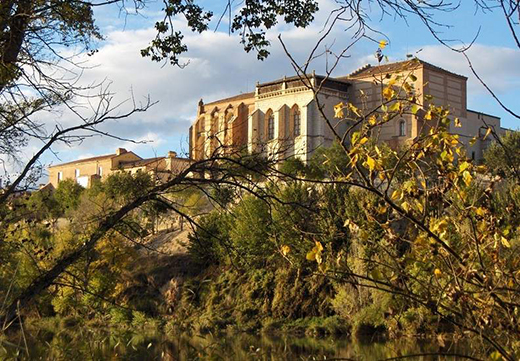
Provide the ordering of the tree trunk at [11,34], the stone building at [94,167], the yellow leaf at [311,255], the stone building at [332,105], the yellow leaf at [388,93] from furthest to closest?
the stone building at [94,167] → the stone building at [332,105] → the tree trunk at [11,34] → the yellow leaf at [388,93] → the yellow leaf at [311,255]

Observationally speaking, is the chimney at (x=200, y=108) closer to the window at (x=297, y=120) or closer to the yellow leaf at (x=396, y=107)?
the window at (x=297, y=120)

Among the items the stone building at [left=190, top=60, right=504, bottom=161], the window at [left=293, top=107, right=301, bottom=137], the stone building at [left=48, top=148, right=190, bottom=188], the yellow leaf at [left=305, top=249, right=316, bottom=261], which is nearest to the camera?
the yellow leaf at [left=305, top=249, right=316, bottom=261]

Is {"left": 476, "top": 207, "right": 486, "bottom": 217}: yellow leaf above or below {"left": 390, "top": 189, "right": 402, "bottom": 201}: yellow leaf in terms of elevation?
below

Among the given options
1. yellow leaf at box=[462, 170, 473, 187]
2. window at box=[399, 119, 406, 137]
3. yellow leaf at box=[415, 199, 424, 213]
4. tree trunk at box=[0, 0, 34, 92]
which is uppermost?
window at box=[399, 119, 406, 137]

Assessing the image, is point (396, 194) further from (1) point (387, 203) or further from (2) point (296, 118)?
(2) point (296, 118)

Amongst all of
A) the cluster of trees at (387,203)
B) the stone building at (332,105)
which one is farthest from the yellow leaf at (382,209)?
the stone building at (332,105)

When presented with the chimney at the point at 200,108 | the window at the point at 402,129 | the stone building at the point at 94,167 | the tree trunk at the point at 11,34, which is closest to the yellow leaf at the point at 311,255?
the tree trunk at the point at 11,34

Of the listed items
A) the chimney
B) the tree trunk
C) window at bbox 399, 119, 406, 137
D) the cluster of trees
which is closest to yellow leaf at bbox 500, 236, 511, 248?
the cluster of trees

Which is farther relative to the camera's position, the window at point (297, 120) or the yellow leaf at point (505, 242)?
the window at point (297, 120)

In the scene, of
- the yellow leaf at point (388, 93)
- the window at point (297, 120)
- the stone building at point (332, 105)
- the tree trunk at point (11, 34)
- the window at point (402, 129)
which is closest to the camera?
the yellow leaf at point (388, 93)

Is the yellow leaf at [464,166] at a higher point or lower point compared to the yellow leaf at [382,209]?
higher

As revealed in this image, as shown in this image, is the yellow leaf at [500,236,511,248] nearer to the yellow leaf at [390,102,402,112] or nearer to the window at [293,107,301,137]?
the yellow leaf at [390,102,402,112]

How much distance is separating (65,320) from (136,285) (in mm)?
7426

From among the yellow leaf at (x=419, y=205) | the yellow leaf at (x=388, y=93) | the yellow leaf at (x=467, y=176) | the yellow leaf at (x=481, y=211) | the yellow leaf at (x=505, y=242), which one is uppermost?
the yellow leaf at (x=388, y=93)
